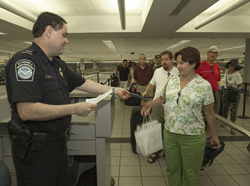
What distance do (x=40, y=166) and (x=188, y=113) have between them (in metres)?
1.22

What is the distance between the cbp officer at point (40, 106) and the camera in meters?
1.09

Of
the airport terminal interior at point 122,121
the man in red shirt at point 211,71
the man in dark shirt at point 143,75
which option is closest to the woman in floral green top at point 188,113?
the airport terminal interior at point 122,121

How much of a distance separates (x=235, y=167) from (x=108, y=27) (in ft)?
16.1

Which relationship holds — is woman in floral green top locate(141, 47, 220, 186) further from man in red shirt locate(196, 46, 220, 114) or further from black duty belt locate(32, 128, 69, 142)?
man in red shirt locate(196, 46, 220, 114)

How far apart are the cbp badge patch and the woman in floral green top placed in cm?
114

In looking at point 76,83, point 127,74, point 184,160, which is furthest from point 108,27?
point 184,160

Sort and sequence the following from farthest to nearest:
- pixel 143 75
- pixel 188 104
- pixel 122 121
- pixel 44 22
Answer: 1. pixel 122 121
2. pixel 143 75
3. pixel 188 104
4. pixel 44 22

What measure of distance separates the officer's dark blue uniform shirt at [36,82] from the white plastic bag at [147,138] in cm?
62

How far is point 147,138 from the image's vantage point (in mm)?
1622

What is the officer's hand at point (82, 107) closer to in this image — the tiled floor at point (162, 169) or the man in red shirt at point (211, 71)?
the tiled floor at point (162, 169)

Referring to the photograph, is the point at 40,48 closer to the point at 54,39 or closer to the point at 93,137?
the point at 54,39

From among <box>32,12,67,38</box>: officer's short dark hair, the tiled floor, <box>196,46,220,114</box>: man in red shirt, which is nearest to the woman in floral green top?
the tiled floor

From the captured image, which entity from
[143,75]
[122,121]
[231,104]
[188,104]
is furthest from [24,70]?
[231,104]

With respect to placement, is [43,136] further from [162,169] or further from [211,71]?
[211,71]
